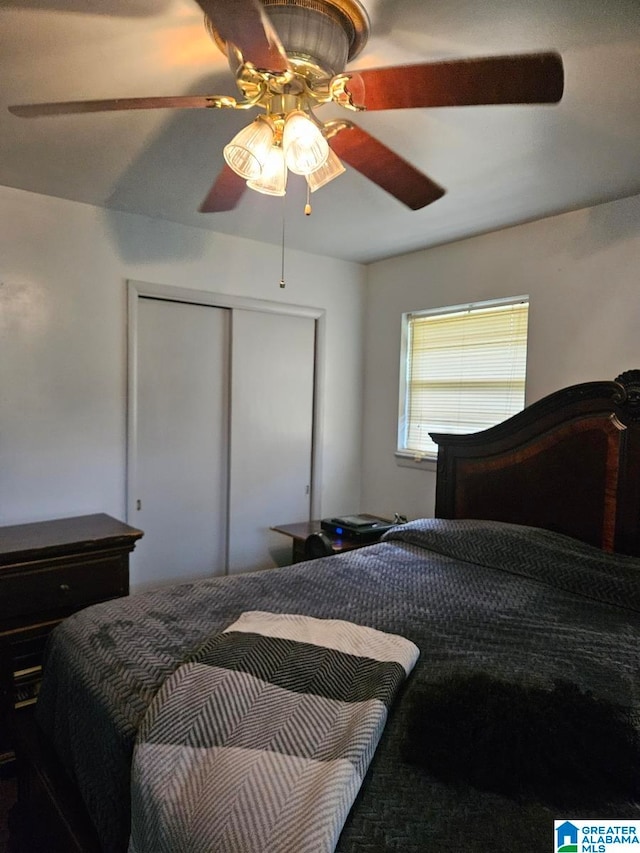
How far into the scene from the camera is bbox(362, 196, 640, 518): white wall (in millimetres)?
2432

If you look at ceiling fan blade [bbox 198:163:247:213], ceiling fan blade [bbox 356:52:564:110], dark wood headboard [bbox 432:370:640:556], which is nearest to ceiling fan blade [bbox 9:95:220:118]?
ceiling fan blade [bbox 198:163:247:213]

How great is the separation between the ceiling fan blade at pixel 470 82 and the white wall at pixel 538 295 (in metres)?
1.57

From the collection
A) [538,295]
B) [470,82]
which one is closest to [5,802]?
[470,82]

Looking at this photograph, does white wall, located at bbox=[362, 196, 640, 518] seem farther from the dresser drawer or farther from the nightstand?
the dresser drawer

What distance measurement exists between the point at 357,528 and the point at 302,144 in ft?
7.23

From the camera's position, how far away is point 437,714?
41.3 inches

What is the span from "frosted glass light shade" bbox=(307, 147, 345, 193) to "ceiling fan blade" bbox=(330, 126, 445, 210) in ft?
0.15

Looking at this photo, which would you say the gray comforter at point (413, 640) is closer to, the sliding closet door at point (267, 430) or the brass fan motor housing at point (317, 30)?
the sliding closet door at point (267, 430)

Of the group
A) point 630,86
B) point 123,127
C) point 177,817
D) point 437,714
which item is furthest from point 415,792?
point 123,127

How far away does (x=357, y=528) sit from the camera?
3.05 m

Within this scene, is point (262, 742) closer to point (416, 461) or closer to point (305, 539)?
point (305, 539)

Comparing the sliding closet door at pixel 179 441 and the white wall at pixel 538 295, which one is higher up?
the white wall at pixel 538 295

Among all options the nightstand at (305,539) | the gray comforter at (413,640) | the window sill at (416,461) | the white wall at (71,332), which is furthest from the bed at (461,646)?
the white wall at (71,332)
